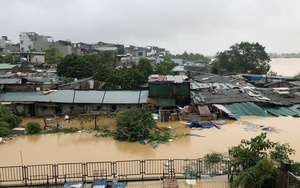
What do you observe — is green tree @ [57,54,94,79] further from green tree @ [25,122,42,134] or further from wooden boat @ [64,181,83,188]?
wooden boat @ [64,181,83,188]

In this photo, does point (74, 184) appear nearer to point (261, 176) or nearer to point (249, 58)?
point (261, 176)

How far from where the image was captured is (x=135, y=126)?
1524 centimetres

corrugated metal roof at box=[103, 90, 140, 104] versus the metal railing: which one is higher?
corrugated metal roof at box=[103, 90, 140, 104]

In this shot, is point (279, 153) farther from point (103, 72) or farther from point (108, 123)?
point (103, 72)

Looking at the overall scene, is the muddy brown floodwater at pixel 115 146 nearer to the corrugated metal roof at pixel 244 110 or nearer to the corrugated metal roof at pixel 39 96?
the corrugated metal roof at pixel 244 110

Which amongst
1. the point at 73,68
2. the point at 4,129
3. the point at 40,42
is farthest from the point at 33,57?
the point at 4,129

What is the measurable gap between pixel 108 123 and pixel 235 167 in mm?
11802

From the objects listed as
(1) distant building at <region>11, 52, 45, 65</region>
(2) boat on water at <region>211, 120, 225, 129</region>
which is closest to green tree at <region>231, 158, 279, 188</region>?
(2) boat on water at <region>211, 120, 225, 129</region>

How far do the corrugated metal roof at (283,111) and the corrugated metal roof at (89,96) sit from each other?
551 inches

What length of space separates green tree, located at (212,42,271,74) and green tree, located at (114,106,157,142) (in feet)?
115

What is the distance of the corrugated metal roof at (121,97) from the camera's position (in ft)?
69.5

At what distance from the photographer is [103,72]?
110 ft

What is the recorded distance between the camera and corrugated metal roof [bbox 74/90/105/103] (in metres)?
21.4

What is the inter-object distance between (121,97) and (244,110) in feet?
33.1
